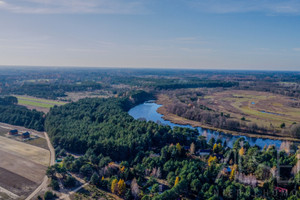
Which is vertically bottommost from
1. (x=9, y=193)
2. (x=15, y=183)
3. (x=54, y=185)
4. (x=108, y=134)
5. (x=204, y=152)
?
(x=9, y=193)

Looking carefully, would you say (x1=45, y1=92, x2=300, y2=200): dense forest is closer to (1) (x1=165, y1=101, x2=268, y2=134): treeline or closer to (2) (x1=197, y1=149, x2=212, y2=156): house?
(2) (x1=197, y1=149, x2=212, y2=156): house

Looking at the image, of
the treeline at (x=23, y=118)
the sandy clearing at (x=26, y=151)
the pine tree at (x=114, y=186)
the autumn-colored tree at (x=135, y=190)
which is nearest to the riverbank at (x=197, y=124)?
the treeline at (x=23, y=118)

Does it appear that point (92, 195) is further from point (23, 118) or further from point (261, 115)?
point (261, 115)

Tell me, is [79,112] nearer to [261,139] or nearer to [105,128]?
[105,128]

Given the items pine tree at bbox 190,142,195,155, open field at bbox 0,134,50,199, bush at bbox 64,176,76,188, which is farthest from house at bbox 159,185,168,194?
open field at bbox 0,134,50,199

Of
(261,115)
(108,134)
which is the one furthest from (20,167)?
(261,115)

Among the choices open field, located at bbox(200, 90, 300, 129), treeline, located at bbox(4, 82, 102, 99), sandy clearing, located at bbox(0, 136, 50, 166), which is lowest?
sandy clearing, located at bbox(0, 136, 50, 166)

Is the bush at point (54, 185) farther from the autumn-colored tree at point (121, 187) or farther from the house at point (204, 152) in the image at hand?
the house at point (204, 152)
